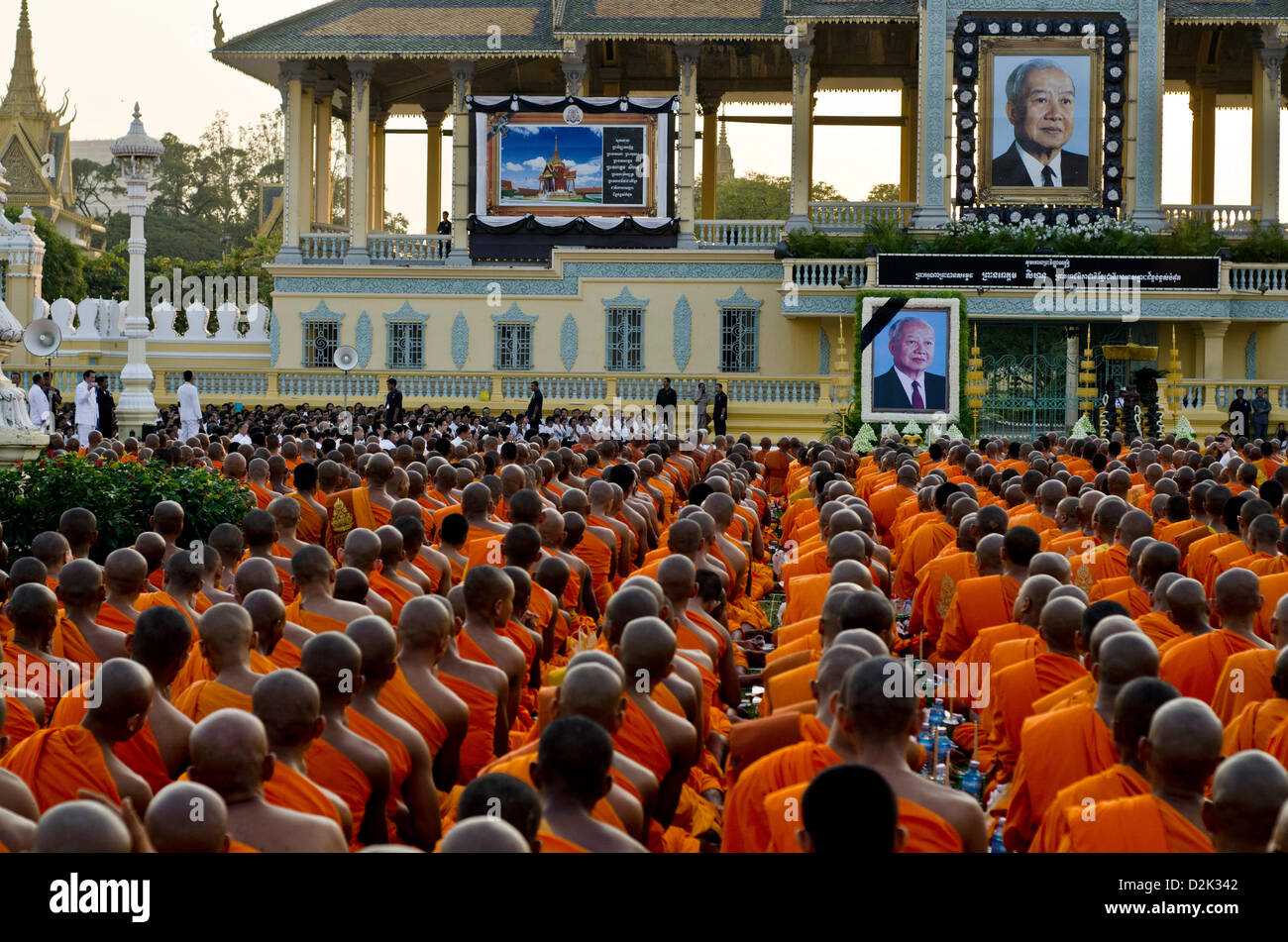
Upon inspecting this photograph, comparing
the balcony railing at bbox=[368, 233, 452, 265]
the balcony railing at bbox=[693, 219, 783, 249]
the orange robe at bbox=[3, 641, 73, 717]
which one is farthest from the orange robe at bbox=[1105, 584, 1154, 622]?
the balcony railing at bbox=[368, 233, 452, 265]

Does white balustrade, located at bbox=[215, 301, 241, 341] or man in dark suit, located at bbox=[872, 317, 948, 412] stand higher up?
white balustrade, located at bbox=[215, 301, 241, 341]

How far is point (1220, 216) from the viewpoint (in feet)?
135

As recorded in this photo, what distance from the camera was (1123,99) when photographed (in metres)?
39.3

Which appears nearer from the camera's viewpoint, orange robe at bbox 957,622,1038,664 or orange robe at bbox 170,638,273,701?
orange robe at bbox 170,638,273,701

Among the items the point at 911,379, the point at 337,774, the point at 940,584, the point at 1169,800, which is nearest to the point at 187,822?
the point at 337,774

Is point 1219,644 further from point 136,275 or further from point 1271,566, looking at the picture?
point 136,275

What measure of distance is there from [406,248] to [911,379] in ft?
46.3

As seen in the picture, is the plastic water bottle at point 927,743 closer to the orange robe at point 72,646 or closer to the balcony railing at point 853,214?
the orange robe at point 72,646

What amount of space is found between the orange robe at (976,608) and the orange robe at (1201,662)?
7.40 ft

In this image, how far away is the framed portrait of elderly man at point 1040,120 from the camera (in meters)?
39.2

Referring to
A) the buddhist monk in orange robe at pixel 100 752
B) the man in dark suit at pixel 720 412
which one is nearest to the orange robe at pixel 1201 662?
the buddhist monk in orange robe at pixel 100 752

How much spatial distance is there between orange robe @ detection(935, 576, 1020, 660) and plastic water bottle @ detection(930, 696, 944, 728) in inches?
16.3

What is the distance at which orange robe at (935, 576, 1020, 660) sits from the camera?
989cm

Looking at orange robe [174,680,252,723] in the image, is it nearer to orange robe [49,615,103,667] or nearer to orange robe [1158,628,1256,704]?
orange robe [49,615,103,667]
